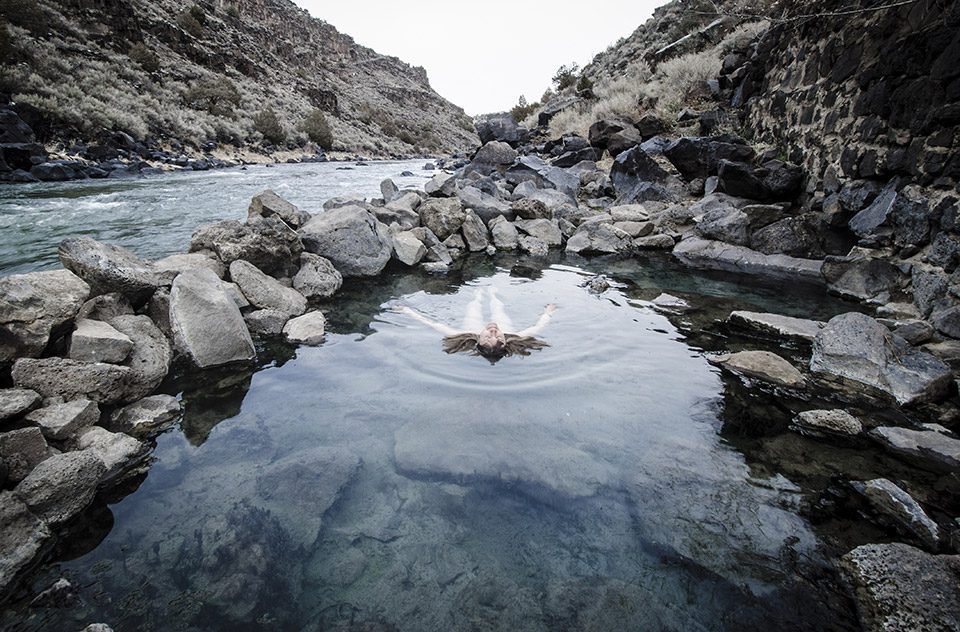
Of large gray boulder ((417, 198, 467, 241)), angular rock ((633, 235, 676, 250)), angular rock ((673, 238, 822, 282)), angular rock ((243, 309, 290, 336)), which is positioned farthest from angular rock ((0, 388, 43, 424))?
angular rock ((633, 235, 676, 250))

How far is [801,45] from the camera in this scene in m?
8.87

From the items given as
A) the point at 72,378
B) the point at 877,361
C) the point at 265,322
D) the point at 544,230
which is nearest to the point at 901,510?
the point at 877,361

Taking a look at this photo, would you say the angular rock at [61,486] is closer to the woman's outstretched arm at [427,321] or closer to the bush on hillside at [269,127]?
Result: the woman's outstretched arm at [427,321]

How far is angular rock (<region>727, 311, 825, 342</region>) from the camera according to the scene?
4703 mm

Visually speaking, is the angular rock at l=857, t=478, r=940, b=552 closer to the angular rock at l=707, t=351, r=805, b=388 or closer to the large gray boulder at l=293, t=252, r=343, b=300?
the angular rock at l=707, t=351, r=805, b=388

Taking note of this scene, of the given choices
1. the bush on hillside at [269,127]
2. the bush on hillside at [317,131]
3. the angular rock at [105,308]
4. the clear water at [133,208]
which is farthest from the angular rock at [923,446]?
the bush on hillside at [317,131]

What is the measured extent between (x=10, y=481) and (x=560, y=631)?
9.03ft

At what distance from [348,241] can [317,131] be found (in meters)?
28.8

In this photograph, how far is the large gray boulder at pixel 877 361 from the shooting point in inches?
137

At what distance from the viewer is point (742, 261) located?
7.86 meters

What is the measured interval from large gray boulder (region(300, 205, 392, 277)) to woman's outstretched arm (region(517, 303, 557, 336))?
9.30 feet

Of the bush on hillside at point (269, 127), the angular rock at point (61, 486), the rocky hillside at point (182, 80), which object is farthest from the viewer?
the bush on hillside at point (269, 127)

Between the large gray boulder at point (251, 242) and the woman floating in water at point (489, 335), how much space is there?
1672 mm

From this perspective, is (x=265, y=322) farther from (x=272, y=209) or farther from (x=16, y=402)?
(x=272, y=209)
